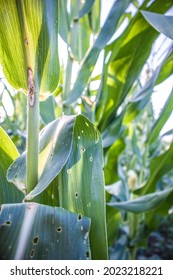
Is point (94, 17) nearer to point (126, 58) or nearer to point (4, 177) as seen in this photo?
point (126, 58)

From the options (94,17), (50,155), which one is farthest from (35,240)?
(94,17)

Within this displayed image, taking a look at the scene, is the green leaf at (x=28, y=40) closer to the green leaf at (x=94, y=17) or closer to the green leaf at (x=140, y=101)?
the green leaf at (x=140, y=101)

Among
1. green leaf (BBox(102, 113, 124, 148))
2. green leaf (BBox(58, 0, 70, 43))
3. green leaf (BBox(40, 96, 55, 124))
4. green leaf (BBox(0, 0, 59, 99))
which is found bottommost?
green leaf (BBox(102, 113, 124, 148))

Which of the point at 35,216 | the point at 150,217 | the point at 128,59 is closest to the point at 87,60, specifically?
the point at 128,59

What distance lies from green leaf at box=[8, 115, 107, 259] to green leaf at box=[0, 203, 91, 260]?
7 centimetres

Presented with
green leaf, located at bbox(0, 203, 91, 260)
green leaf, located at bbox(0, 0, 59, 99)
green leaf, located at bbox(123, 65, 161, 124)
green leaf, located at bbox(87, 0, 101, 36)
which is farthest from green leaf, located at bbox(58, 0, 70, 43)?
green leaf, located at bbox(0, 203, 91, 260)

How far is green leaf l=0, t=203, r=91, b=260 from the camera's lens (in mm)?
355

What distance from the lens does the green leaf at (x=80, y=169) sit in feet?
1.47

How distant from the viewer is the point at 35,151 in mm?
410

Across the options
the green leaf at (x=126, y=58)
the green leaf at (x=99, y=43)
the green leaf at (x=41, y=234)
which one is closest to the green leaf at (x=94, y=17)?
the green leaf at (x=126, y=58)

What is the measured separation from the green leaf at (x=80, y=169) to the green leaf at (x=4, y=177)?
47 mm

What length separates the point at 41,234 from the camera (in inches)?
14.5

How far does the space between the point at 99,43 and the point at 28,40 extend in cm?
23

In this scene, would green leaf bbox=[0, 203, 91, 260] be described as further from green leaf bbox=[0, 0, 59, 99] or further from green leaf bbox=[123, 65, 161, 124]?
green leaf bbox=[123, 65, 161, 124]
